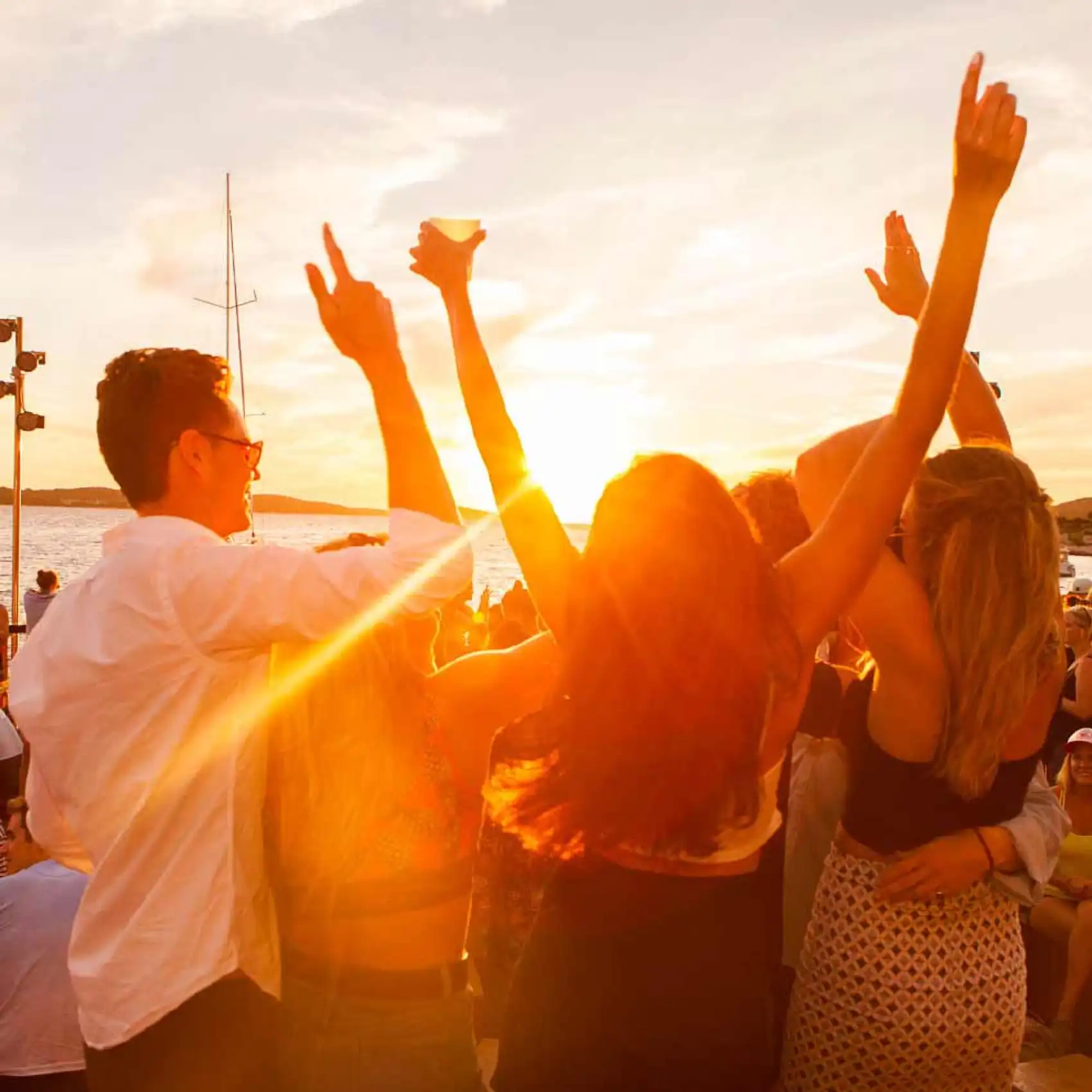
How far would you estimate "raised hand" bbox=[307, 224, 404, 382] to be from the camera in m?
1.80

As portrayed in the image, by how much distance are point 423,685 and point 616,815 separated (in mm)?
556

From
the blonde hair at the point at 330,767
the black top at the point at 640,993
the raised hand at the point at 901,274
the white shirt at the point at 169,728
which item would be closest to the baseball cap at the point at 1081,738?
the raised hand at the point at 901,274

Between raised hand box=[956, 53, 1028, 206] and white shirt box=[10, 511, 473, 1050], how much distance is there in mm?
1032

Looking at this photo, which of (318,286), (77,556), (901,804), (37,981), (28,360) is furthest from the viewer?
(77,556)

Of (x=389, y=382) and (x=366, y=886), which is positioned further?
(x=366, y=886)

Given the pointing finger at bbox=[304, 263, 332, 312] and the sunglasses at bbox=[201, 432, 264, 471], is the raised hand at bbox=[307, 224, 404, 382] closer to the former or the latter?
the pointing finger at bbox=[304, 263, 332, 312]

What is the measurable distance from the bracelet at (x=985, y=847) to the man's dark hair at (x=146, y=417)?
168cm

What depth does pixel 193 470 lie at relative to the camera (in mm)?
1949

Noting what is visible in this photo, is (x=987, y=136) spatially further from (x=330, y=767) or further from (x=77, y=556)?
(x=77, y=556)

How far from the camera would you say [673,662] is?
5.66ft

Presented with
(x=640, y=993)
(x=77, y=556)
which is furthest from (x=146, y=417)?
(x=77, y=556)

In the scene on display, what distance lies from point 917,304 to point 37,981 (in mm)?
3105

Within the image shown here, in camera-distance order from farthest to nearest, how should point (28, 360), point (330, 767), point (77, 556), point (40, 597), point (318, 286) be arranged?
1. point (77, 556)
2. point (28, 360)
3. point (40, 597)
4. point (330, 767)
5. point (318, 286)

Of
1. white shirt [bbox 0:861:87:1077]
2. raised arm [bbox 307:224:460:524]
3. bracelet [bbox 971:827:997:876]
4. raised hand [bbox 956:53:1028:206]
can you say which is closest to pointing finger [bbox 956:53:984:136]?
raised hand [bbox 956:53:1028:206]
